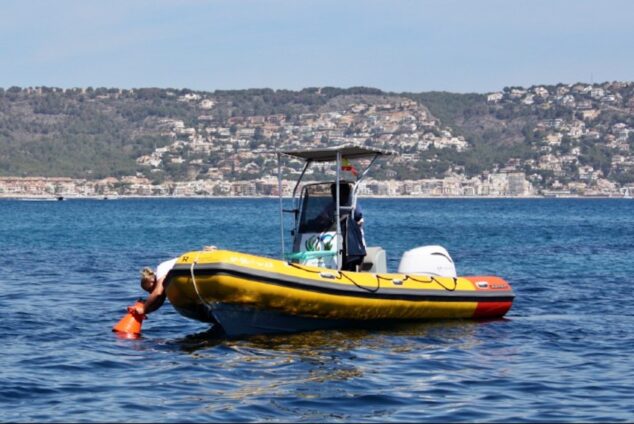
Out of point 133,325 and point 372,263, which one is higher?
point 372,263

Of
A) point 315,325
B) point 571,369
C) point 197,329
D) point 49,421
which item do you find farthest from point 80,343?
point 571,369

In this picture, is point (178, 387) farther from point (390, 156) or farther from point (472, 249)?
point (472, 249)

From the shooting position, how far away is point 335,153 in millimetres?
17203

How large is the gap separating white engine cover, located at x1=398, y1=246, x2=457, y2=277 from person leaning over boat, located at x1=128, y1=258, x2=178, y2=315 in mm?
3596

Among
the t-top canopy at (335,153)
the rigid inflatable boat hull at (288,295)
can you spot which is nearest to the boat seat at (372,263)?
the rigid inflatable boat hull at (288,295)

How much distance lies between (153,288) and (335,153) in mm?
3242

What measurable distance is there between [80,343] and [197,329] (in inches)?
80.1

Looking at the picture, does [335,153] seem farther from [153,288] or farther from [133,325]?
[133,325]

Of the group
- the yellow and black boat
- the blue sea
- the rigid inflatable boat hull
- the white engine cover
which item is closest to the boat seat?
the yellow and black boat

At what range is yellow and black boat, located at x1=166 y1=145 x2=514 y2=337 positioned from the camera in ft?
49.6

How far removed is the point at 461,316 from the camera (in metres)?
17.5

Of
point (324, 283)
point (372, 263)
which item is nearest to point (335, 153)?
point (372, 263)

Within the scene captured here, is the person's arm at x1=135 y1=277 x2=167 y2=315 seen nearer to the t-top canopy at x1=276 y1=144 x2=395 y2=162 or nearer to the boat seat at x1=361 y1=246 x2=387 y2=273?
the t-top canopy at x1=276 y1=144 x2=395 y2=162

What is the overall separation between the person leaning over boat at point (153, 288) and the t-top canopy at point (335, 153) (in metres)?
2.55
